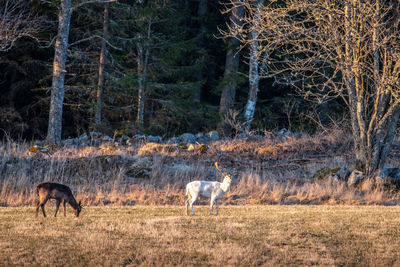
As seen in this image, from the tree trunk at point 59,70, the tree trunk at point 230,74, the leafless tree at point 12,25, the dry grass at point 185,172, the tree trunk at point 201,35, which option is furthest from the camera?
the tree trunk at point 201,35

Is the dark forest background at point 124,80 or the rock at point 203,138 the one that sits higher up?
the dark forest background at point 124,80

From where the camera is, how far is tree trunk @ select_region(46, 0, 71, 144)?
68.0 ft

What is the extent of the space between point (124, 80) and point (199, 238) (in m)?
16.9

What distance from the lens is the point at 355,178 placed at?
14.5 m

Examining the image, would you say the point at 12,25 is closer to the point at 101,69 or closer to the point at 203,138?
the point at 101,69

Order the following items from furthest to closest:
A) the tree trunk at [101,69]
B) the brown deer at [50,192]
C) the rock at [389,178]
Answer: the tree trunk at [101,69], the rock at [389,178], the brown deer at [50,192]

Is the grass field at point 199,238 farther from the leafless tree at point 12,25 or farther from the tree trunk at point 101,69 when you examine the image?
the tree trunk at point 101,69

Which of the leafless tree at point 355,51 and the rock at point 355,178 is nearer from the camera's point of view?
the leafless tree at point 355,51

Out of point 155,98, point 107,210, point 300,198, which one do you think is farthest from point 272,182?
point 155,98

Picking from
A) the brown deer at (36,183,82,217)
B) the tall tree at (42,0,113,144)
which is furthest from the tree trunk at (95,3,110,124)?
the brown deer at (36,183,82,217)

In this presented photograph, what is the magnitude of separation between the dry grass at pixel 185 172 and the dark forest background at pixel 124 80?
233 inches

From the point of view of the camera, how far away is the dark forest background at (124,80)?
81.7 feet

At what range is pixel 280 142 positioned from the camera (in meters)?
20.0

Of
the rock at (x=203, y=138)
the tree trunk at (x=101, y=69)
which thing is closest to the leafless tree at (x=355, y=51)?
the rock at (x=203, y=138)
